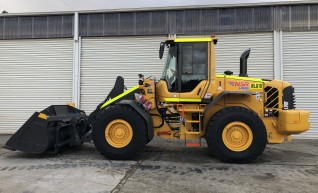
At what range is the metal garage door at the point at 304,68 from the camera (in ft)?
41.3

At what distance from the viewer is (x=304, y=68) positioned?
41.6 feet

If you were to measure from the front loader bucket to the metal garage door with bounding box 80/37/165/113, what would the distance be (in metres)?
5.19

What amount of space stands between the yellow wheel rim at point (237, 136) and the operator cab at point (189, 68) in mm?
1055

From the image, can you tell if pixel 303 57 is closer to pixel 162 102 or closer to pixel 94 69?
pixel 162 102

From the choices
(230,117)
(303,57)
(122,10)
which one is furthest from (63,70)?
(303,57)

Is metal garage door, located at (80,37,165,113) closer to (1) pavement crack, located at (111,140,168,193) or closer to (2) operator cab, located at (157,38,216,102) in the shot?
(2) operator cab, located at (157,38,216,102)

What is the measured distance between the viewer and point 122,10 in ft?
43.8

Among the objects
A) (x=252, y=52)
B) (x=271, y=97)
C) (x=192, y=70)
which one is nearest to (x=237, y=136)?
(x=271, y=97)

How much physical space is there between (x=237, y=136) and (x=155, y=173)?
219 centimetres

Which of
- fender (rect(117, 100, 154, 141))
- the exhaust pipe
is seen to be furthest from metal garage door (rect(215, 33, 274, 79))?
fender (rect(117, 100, 154, 141))

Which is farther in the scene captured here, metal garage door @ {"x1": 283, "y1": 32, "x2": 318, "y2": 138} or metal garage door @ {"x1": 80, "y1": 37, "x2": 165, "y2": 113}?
metal garage door @ {"x1": 80, "y1": 37, "x2": 165, "y2": 113}

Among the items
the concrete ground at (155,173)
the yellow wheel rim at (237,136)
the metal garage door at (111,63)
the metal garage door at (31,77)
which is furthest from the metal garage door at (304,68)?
the metal garage door at (31,77)

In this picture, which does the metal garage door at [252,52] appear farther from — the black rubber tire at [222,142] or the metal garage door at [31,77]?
the metal garage door at [31,77]

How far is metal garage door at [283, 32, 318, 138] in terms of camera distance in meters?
12.6
